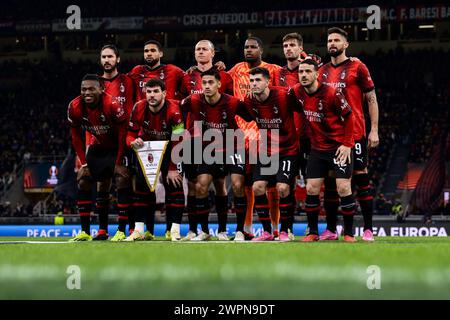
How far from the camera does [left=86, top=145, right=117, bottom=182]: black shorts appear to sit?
34.1 feet

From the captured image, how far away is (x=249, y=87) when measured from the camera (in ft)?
34.9

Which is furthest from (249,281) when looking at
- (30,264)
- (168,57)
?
(168,57)

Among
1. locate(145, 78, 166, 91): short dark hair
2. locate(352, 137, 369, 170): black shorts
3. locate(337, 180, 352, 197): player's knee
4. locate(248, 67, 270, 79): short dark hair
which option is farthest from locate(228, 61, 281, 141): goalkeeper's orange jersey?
locate(337, 180, 352, 197): player's knee

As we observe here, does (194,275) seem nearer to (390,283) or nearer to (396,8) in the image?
(390,283)

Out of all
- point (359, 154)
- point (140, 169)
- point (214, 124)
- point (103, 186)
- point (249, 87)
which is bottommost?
point (103, 186)

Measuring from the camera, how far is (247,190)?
425 inches

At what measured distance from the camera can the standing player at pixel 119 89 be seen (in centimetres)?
1033

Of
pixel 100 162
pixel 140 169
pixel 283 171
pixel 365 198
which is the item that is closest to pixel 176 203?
pixel 140 169

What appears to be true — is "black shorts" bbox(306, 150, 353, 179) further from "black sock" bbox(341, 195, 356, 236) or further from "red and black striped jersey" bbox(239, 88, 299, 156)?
"red and black striped jersey" bbox(239, 88, 299, 156)

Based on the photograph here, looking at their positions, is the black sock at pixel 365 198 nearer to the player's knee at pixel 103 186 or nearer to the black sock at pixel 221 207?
the black sock at pixel 221 207

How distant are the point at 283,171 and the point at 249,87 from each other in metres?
1.54

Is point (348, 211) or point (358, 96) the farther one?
point (358, 96)

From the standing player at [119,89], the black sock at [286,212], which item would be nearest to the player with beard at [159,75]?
the standing player at [119,89]

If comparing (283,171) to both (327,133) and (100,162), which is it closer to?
(327,133)
